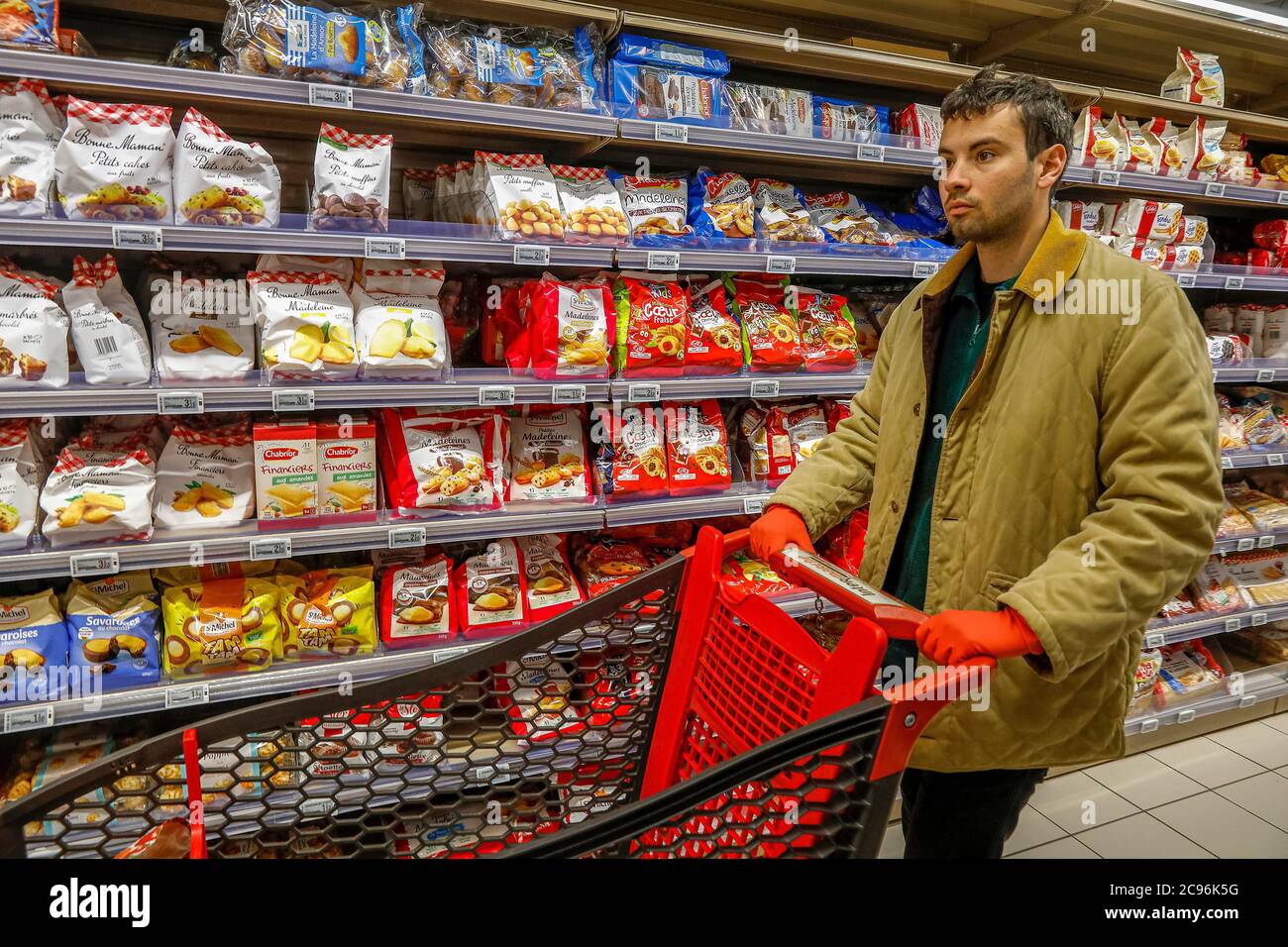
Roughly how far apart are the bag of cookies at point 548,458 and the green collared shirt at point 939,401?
3.96ft

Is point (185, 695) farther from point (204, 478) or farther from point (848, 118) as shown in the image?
point (848, 118)

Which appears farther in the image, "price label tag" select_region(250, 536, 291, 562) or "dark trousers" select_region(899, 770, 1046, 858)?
"price label tag" select_region(250, 536, 291, 562)

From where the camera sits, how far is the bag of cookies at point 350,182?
2182mm

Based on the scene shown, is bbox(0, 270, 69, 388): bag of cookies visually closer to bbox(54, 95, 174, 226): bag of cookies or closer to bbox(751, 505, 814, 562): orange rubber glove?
bbox(54, 95, 174, 226): bag of cookies

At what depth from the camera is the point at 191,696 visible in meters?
2.16

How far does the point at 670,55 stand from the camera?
2580 mm

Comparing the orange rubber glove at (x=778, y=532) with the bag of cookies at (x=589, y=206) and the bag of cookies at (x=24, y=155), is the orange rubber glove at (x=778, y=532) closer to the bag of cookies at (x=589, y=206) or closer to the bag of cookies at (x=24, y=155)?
the bag of cookies at (x=589, y=206)

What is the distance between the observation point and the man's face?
146 cm

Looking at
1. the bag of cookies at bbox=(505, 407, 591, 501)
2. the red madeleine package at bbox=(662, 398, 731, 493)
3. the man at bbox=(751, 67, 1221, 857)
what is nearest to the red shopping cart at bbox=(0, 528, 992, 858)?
the man at bbox=(751, 67, 1221, 857)

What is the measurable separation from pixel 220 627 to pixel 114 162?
46.5 inches

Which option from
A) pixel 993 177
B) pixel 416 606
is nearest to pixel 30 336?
pixel 416 606

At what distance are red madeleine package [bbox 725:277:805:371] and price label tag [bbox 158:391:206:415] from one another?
1638 mm
